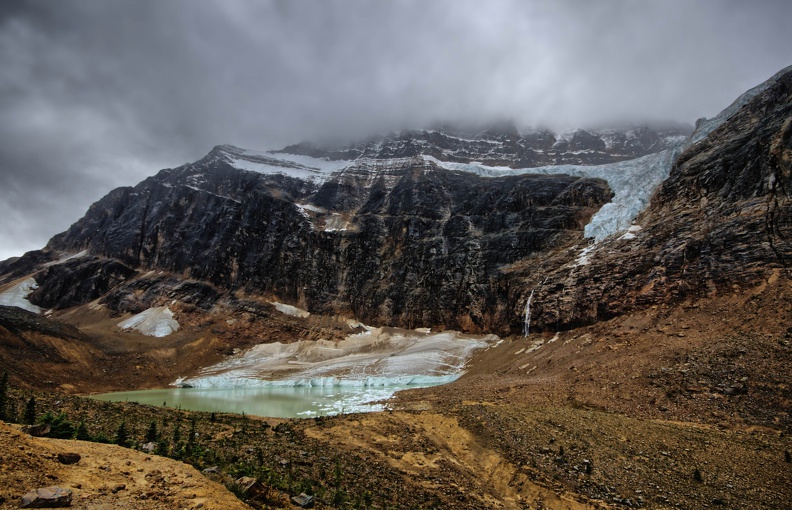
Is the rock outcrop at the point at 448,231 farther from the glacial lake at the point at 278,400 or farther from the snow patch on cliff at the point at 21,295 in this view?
the glacial lake at the point at 278,400

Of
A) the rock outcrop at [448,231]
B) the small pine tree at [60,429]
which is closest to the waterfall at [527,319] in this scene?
the rock outcrop at [448,231]

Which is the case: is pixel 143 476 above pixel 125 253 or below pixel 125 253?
below

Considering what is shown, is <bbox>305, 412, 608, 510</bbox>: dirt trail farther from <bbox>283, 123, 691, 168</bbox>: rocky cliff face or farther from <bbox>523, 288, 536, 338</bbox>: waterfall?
<bbox>283, 123, 691, 168</bbox>: rocky cliff face

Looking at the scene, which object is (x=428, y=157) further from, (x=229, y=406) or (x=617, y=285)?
(x=229, y=406)

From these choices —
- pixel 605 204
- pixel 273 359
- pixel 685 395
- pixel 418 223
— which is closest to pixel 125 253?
pixel 273 359

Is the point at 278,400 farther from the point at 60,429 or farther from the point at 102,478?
the point at 102,478

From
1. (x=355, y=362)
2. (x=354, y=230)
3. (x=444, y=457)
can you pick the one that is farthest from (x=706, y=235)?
(x=354, y=230)
